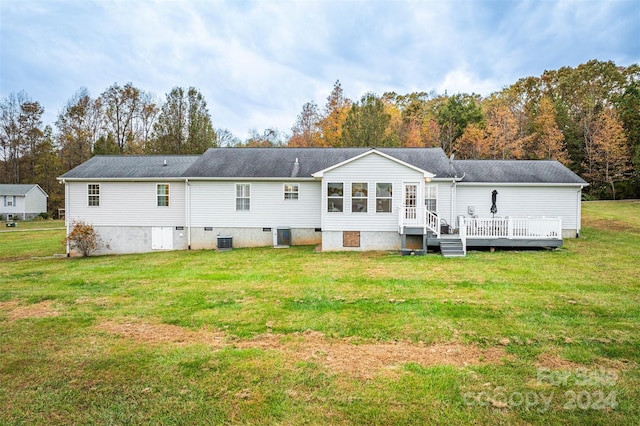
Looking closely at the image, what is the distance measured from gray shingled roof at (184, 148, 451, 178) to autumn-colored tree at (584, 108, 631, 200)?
2426 centimetres

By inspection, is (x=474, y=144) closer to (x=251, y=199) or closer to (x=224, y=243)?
(x=251, y=199)

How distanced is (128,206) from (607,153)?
1569 inches

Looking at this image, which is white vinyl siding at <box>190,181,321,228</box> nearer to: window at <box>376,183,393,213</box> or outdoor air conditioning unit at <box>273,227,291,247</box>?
outdoor air conditioning unit at <box>273,227,291,247</box>

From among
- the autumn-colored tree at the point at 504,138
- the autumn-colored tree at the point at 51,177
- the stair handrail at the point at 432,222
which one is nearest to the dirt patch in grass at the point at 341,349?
the stair handrail at the point at 432,222

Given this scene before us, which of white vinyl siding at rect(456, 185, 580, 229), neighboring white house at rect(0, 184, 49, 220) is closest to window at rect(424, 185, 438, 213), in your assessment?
white vinyl siding at rect(456, 185, 580, 229)

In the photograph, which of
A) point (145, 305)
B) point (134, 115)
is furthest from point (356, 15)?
point (134, 115)

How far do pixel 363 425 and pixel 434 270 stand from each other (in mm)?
7737

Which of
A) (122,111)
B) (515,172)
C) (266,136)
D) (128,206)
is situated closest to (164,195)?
(128,206)

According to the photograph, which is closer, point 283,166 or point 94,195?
point 94,195

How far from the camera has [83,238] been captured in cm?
1567

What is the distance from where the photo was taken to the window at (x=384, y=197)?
46.4 ft

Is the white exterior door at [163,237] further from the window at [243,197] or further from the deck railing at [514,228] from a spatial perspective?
the deck railing at [514,228]

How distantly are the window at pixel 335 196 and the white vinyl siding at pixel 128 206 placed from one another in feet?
24.9

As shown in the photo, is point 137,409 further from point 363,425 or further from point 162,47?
point 162,47
